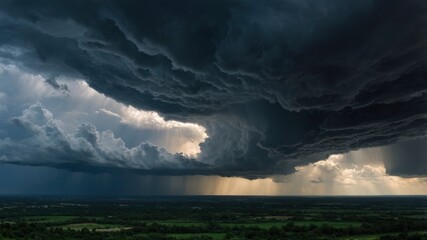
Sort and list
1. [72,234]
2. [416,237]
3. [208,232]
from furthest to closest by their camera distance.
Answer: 1. [208,232]
2. [72,234]
3. [416,237]

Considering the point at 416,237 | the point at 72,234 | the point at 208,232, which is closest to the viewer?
the point at 416,237

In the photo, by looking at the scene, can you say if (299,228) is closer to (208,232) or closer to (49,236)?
(208,232)

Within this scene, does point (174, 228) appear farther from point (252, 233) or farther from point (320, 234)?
point (320, 234)

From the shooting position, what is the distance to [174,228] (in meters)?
169

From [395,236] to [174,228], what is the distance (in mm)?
78576

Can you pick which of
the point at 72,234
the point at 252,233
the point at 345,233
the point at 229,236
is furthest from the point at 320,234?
the point at 72,234

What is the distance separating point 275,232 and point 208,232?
81.8 feet

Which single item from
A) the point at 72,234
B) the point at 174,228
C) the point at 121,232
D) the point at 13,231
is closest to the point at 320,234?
the point at 174,228

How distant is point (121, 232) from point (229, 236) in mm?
40158

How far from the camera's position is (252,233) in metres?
151

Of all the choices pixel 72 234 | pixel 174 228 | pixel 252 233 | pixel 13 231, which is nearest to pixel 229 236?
pixel 252 233

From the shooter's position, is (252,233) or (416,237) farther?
(252,233)

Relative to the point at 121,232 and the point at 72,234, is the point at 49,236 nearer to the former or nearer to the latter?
the point at 72,234

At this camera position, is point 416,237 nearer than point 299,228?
Yes
